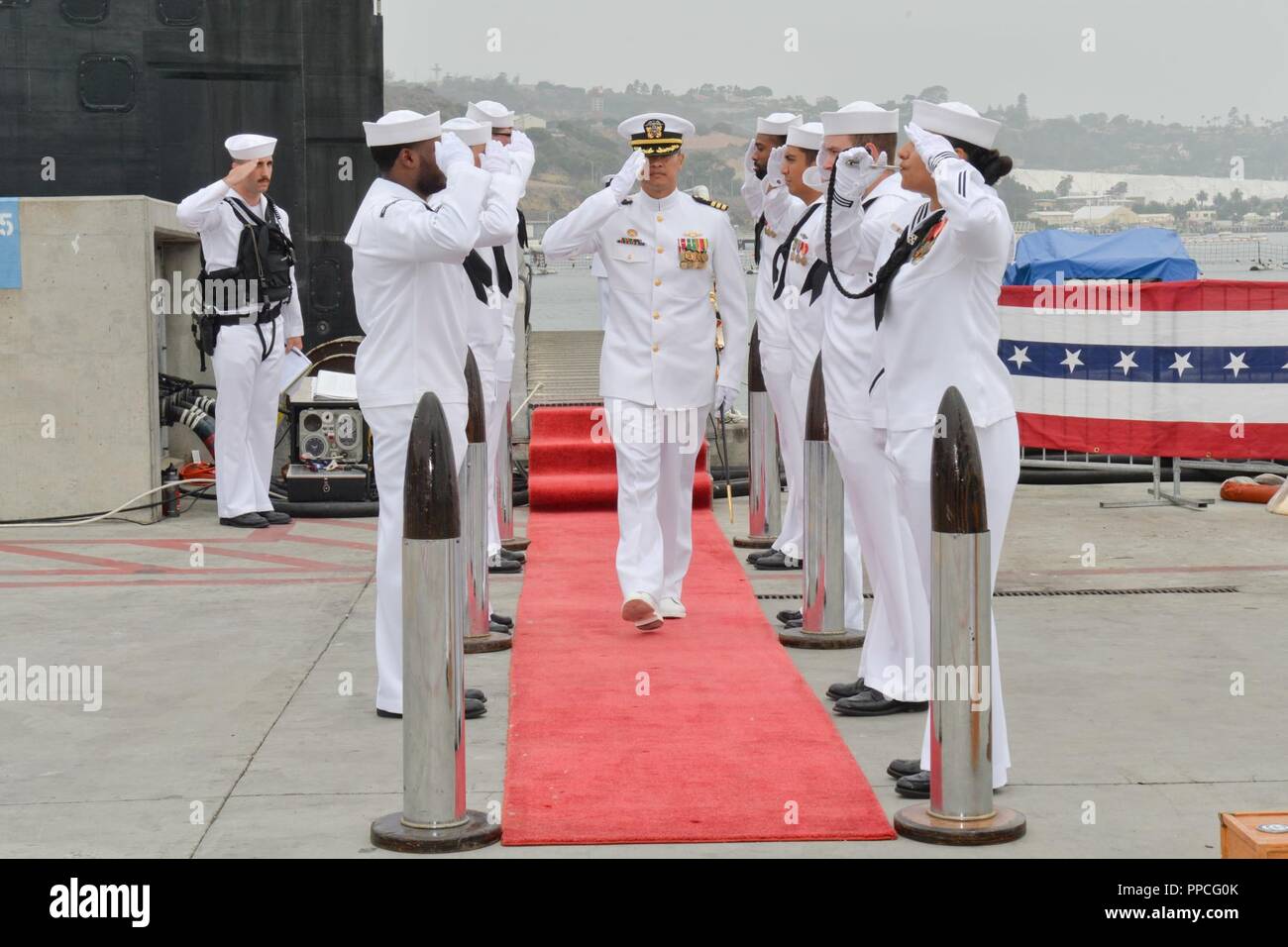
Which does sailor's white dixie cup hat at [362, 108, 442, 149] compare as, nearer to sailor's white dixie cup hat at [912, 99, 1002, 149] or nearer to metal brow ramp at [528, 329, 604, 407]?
sailor's white dixie cup hat at [912, 99, 1002, 149]

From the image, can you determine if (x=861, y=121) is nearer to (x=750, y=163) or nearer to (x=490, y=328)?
(x=750, y=163)

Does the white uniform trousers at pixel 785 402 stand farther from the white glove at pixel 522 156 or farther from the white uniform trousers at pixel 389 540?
the white uniform trousers at pixel 389 540

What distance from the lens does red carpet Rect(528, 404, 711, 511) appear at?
1174 centimetres

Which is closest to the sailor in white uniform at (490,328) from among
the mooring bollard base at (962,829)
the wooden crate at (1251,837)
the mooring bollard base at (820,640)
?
the mooring bollard base at (820,640)

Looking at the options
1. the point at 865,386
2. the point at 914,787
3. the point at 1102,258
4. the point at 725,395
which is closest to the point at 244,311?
the point at 725,395

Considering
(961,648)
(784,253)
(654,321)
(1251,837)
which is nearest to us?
(1251,837)

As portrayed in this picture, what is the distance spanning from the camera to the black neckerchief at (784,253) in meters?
8.28

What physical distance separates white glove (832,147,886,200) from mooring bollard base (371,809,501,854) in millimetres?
2870

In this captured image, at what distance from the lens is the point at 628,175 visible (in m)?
7.84

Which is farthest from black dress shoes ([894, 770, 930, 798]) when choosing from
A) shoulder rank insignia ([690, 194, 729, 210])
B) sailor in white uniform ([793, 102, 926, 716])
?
shoulder rank insignia ([690, 194, 729, 210])

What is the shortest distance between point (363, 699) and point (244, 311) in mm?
5336

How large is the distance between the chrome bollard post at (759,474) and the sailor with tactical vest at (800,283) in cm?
37
